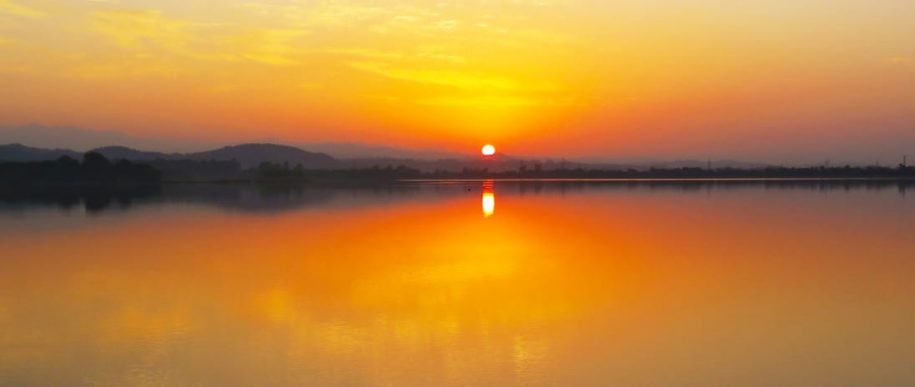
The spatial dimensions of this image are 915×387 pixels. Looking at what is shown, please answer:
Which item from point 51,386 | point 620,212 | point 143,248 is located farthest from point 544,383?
point 620,212

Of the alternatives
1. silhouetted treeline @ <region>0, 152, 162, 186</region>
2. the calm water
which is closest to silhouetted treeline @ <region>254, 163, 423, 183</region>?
silhouetted treeline @ <region>0, 152, 162, 186</region>

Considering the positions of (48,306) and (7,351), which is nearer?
(7,351)

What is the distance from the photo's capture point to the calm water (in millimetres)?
5879

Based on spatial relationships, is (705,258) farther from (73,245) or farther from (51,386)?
(73,245)

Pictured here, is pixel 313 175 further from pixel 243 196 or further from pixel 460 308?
pixel 460 308

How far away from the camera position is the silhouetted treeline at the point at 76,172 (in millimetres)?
53469

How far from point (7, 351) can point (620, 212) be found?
18233 mm

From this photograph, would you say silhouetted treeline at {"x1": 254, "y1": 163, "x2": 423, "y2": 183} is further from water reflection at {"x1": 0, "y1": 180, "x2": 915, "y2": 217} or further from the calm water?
the calm water

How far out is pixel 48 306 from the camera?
27.4 ft

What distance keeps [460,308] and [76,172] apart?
2167 inches

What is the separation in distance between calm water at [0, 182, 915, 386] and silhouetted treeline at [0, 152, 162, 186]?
140ft

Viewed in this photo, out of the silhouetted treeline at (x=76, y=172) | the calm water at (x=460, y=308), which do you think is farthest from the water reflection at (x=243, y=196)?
Answer: the calm water at (x=460, y=308)

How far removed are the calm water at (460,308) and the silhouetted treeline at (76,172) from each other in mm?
42657

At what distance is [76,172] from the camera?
56031 mm
